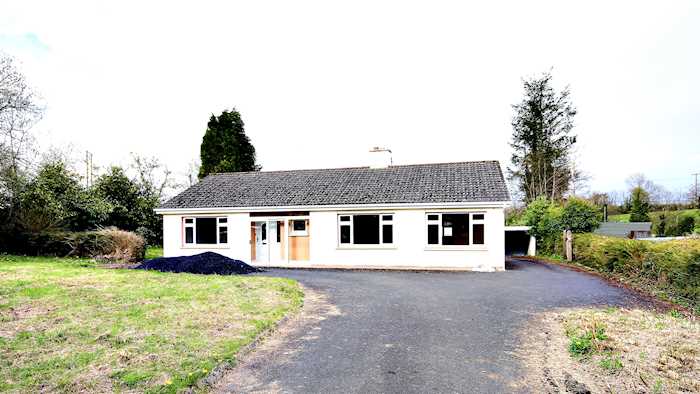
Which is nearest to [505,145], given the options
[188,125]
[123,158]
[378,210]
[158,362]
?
[378,210]

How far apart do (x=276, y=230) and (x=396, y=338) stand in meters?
14.4

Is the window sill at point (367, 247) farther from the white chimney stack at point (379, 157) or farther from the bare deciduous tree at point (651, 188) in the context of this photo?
the bare deciduous tree at point (651, 188)

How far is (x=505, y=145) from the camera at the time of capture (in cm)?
3753

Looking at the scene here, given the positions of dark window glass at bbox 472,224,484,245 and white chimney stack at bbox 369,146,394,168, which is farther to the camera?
white chimney stack at bbox 369,146,394,168

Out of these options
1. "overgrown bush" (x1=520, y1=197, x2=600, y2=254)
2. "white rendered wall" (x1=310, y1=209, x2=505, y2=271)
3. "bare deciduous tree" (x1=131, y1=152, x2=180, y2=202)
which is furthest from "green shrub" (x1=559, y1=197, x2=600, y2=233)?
"bare deciduous tree" (x1=131, y1=152, x2=180, y2=202)

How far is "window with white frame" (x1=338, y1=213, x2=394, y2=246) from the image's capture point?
19172mm

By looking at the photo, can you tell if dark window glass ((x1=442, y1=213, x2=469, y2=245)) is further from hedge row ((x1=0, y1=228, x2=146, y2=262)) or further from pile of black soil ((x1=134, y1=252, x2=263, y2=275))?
hedge row ((x1=0, y1=228, x2=146, y2=262))

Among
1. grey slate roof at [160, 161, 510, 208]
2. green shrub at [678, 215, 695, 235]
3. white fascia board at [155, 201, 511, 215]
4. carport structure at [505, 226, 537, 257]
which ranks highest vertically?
grey slate roof at [160, 161, 510, 208]

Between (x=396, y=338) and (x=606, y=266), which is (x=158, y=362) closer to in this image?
(x=396, y=338)

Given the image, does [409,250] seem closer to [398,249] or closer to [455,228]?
[398,249]

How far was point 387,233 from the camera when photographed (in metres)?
19.2

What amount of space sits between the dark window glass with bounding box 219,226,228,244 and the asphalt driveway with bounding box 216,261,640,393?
8695 millimetres

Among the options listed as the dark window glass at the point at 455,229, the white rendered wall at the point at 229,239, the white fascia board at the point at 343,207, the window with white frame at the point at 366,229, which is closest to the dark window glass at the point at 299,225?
the white fascia board at the point at 343,207

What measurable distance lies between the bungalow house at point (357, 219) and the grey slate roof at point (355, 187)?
0.05m
